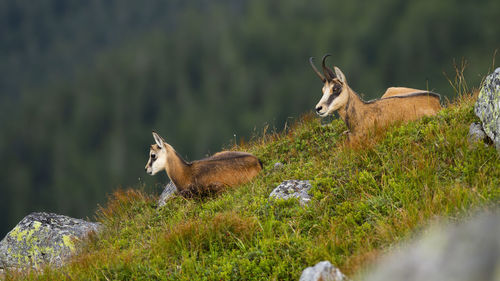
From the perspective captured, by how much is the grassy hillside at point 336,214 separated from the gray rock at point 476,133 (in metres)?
0.10

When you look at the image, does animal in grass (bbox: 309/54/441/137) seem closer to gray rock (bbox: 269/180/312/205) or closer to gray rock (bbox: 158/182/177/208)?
gray rock (bbox: 269/180/312/205)

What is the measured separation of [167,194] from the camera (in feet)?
41.2

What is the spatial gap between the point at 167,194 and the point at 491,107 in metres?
7.48

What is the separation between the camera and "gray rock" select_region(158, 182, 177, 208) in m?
11.9

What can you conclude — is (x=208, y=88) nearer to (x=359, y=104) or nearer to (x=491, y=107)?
(x=359, y=104)

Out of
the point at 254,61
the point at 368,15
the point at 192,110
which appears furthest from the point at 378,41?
the point at 192,110

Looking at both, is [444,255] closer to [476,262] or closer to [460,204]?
[476,262]

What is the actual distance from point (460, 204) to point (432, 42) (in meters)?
149

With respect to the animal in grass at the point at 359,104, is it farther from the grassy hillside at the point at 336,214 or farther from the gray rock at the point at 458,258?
the gray rock at the point at 458,258

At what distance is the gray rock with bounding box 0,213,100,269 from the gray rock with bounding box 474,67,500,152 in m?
8.03

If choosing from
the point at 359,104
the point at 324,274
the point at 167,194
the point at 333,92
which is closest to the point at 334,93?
the point at 333,92

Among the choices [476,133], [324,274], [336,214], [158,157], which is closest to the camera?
[324,274]

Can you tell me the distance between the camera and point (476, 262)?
10.7ft

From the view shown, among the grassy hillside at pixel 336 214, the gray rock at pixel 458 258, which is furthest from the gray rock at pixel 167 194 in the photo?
the gray rock at pixel 458 258
